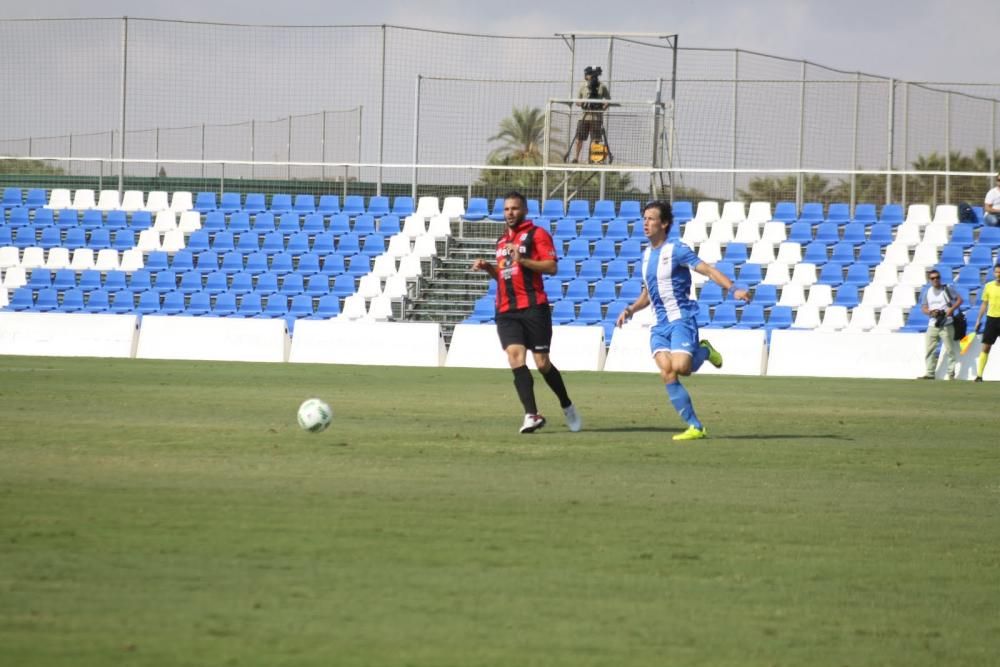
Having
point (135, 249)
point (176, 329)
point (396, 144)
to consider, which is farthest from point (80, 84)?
point (176, 329)

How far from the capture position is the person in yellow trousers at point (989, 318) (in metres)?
26.3

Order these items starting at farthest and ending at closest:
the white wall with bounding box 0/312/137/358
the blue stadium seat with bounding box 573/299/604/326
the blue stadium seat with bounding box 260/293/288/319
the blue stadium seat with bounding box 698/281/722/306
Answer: the blue stadium seat with bounding box 260/293/288/319
the blue stadium seat with bounding box 698/281/722/306
the blue stadium seat with bounding box 573/299/604/326
the white wall with bounding box 0/312/137/358

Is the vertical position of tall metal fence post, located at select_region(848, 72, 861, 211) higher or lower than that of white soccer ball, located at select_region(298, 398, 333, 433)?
higher

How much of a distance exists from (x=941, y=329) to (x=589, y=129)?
39.3ft

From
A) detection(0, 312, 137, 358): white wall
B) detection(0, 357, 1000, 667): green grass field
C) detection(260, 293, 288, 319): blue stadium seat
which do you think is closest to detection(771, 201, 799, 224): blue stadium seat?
detection(260, 293, 288, 319): blue stadium seat

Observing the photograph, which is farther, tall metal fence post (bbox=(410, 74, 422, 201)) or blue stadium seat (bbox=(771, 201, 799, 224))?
tall metal fence post (bbox=(410, 74, 422, 201))

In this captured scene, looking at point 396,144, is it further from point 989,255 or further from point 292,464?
point 292,464

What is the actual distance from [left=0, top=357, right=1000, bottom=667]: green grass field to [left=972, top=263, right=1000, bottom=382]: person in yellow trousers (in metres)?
12.6

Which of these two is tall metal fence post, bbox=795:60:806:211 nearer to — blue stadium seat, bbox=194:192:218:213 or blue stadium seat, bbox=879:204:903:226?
blue stadium seat, bbox=879:204:903:226

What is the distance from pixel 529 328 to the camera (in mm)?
13273

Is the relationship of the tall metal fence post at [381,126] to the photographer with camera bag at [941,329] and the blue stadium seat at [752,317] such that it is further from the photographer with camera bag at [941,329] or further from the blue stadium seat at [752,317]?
the photographer with camera bag at [941,329]

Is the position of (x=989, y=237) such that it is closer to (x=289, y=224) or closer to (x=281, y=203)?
(x=289, y=224)

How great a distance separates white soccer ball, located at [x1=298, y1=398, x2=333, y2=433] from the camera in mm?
12375

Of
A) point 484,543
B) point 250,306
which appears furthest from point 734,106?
point 484,543
